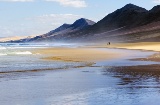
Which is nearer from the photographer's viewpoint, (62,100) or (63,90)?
(62,100)

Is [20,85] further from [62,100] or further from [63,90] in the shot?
[62,100]

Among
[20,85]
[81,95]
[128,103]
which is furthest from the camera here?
[20,85]

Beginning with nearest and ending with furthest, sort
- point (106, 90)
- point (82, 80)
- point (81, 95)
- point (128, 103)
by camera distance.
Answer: point (128, 103) < point (81, 95) < point (106, 90) < point (82, 80)

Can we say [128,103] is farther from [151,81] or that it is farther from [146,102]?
[151,81]

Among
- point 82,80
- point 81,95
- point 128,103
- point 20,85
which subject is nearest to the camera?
point 128,103

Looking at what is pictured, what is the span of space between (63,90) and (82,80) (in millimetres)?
3474

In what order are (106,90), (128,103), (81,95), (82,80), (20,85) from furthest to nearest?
(82,80) → (20,85) → (106,90) → (81,95) → (128,103)

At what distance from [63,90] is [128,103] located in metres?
3.89

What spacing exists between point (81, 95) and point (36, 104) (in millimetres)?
2312

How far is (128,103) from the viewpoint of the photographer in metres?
12.9

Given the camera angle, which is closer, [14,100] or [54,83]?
[14,100]

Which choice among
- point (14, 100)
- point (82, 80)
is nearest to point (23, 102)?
point (14, 100)

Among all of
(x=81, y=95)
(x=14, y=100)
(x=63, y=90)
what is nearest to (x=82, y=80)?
(x=63, y=90)

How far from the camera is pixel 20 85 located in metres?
17.5
